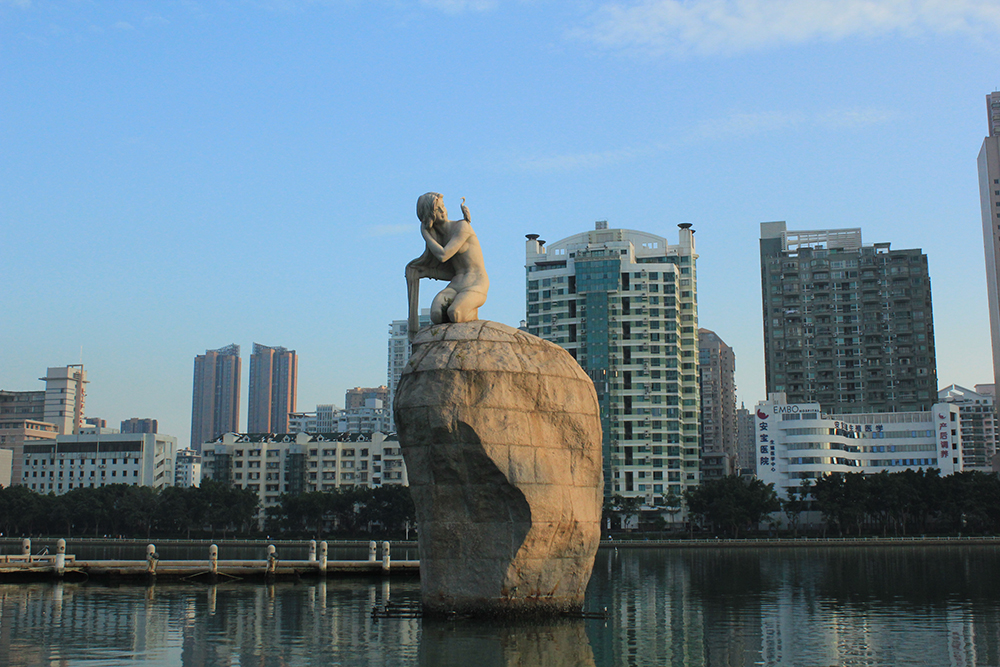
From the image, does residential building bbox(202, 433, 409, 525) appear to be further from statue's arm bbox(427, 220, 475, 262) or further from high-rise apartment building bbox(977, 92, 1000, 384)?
statue's arm bbox(427, 220, 475, 262)

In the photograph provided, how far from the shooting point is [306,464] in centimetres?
15112

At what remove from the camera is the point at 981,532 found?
10669 cm

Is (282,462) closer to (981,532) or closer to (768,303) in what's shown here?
(768,303)

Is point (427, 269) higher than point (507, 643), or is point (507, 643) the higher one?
point (427, 269)

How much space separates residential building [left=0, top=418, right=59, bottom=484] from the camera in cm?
17675

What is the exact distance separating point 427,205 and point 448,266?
1692 mm

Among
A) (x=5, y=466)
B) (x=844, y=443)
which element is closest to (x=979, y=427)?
(x=844, y=443)

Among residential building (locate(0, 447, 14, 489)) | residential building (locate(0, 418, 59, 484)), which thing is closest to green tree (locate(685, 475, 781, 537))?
residential building (locate(0, 447, 14, 489))

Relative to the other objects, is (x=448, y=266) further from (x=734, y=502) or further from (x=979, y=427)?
(x=979, y=427)

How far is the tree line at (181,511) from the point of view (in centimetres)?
11769

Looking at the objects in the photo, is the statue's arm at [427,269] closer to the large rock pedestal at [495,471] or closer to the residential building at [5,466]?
the large rock pedestal at [495,471]

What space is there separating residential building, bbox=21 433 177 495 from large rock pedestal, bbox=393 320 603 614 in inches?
5594

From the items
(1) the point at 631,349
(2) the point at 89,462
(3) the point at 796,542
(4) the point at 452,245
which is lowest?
(3) the point at 796,542

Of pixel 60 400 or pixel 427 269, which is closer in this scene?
pixel 427 269
